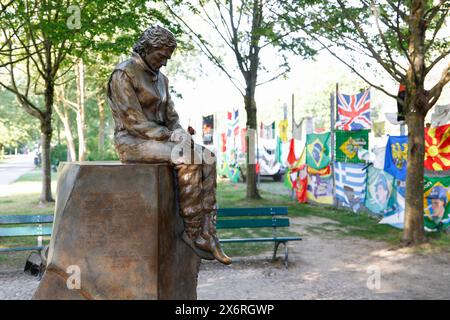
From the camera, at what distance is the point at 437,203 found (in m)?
10.4

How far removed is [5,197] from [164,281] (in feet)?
52.8

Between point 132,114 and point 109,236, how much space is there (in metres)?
1.01

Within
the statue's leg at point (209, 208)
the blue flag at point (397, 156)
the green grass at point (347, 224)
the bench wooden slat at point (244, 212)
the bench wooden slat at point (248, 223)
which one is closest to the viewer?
the statue's leg at point (209, 208)

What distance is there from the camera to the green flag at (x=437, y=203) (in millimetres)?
10195

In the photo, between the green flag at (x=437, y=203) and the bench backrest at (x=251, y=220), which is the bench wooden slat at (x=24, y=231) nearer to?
the bench backrest at (x=251, y=220)

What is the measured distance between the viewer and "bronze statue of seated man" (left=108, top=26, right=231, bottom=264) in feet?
13.1

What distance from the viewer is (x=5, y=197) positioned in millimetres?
18141

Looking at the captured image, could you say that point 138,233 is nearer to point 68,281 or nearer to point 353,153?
point 68,281

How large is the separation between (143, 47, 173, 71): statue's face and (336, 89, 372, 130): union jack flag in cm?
983

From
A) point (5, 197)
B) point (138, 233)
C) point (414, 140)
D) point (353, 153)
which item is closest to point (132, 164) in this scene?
point (138, 233)

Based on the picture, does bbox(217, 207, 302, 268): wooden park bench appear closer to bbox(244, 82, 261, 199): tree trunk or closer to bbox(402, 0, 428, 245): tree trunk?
bbox(402, 0, 428, 245): tree trunk

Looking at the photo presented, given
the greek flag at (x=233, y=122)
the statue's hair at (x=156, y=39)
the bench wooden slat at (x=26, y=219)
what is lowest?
the bench wooden slat at (x=26, y=219)

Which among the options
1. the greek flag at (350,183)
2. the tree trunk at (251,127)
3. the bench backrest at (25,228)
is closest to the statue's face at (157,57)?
the bench backrest at (25,228)

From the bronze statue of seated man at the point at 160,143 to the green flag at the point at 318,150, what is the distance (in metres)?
11.3
